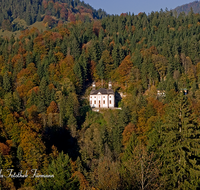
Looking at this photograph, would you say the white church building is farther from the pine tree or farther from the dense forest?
the pine tree

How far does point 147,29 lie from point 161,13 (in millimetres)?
23905

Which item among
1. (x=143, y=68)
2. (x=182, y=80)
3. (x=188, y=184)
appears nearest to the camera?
(x=188, y=184)

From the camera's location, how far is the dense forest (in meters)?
29.8

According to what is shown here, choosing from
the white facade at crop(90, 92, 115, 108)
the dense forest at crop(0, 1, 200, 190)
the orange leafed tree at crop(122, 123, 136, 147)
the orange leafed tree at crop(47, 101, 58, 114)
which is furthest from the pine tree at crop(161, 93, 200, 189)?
the white facade at crop(90, 92, 115, 108)

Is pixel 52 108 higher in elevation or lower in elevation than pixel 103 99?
lower

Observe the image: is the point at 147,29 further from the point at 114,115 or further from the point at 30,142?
the point at 30,142

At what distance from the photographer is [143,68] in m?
78.8

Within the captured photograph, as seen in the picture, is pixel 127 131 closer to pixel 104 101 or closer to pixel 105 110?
pixel 105 110

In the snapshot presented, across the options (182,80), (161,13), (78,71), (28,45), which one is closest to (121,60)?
(78,71)

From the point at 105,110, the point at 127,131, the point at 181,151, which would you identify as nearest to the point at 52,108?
the point at 105,110

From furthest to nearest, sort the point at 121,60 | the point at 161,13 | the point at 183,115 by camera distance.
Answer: the point at 161,13, the point at 121,60, the point at 183,115

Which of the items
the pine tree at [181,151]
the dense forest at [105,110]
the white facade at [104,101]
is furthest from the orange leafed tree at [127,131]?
the pine tree at [181,151]

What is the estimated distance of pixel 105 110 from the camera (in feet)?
224

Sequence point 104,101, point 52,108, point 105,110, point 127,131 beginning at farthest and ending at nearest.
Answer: point 104,101 < point 105,110 < point 52,108 < point 127,131
